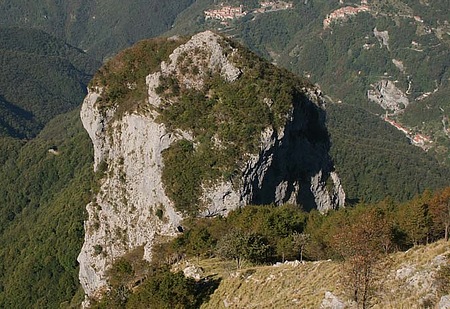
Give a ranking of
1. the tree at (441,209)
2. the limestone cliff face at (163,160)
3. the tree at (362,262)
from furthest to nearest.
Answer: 1. the limestone cliff face at (163,160)
2. the tree at (441,209)
3. the tree at (362,262)

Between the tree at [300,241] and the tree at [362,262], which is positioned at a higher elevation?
the tree at [362,262]

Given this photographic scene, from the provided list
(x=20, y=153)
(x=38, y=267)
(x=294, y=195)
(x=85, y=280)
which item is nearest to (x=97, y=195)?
(x=85, y=280)

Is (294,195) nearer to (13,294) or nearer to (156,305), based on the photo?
(156,305)

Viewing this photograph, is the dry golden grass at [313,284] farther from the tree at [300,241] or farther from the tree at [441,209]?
the tree at [441,209]

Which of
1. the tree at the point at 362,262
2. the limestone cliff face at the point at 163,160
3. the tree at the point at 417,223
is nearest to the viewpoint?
the tree at the point at 362,262

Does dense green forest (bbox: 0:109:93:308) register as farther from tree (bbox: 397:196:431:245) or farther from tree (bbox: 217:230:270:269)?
tree (bbox: 397:196:431:245)

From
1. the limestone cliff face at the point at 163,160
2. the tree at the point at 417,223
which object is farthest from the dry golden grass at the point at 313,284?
the limestone cliff face at the point at 163,160

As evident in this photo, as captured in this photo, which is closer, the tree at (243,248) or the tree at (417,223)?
the tree at (417,223)
